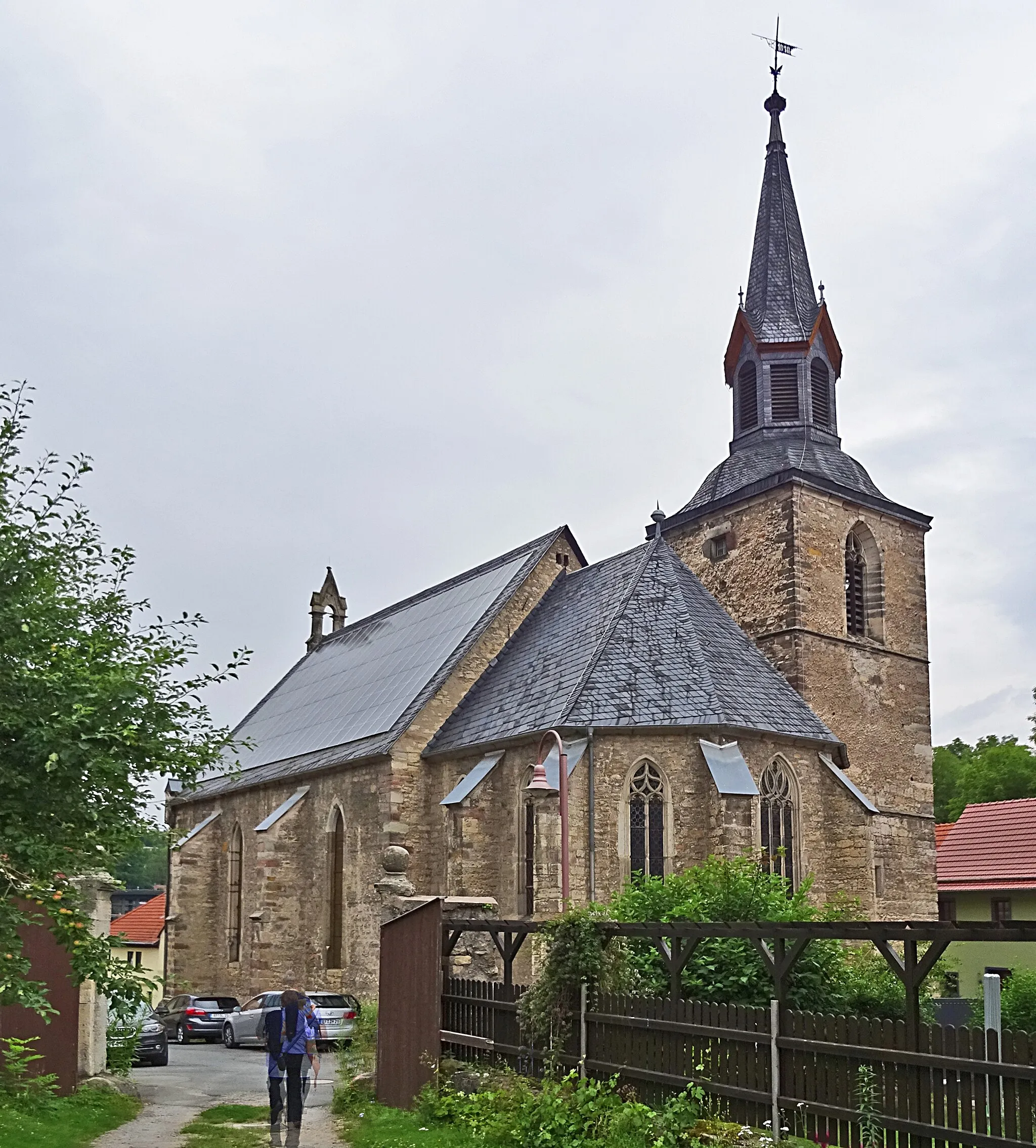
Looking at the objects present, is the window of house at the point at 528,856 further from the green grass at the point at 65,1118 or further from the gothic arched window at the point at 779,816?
the green grass at the point at 65,1118

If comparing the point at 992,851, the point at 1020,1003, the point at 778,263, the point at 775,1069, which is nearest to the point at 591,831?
the point at 1020,1003

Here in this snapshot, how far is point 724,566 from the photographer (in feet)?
106

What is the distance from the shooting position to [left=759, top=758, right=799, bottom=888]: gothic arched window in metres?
22.7

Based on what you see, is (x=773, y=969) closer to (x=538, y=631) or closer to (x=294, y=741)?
(x=538, y=631)

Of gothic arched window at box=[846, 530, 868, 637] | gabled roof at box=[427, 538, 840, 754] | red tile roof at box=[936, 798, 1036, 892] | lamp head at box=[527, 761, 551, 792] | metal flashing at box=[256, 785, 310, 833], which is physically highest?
gothic arched window at box=[846, 530, 868, 637]

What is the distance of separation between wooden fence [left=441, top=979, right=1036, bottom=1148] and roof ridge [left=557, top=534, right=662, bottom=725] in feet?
32.3

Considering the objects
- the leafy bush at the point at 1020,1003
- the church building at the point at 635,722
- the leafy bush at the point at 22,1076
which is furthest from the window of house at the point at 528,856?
the leafy bush at the point at 22,1076

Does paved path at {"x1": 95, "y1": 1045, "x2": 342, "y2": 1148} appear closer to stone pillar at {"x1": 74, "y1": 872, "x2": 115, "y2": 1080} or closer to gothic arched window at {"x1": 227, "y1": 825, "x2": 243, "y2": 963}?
stone pillar at {"x1": 74, "y1": 872, "x2": 115, "y2": 1080}

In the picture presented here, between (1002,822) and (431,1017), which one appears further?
(1002,822)

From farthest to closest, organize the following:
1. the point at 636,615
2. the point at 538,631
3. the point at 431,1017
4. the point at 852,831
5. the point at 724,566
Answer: the point at 724,566
the point at 538,631
the point at 636,615
the point at 852,831
the point at 431,1017

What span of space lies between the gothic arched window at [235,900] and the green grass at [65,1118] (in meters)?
18.3

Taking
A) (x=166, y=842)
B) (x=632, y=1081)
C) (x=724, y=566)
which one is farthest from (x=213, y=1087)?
(x=724, y=566)

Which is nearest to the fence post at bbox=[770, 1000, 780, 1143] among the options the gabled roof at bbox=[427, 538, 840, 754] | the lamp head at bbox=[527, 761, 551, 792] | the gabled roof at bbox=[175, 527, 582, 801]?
the lamp head at bbox=[527, 761, 551, 792]

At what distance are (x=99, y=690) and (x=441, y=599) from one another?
24.1 m
